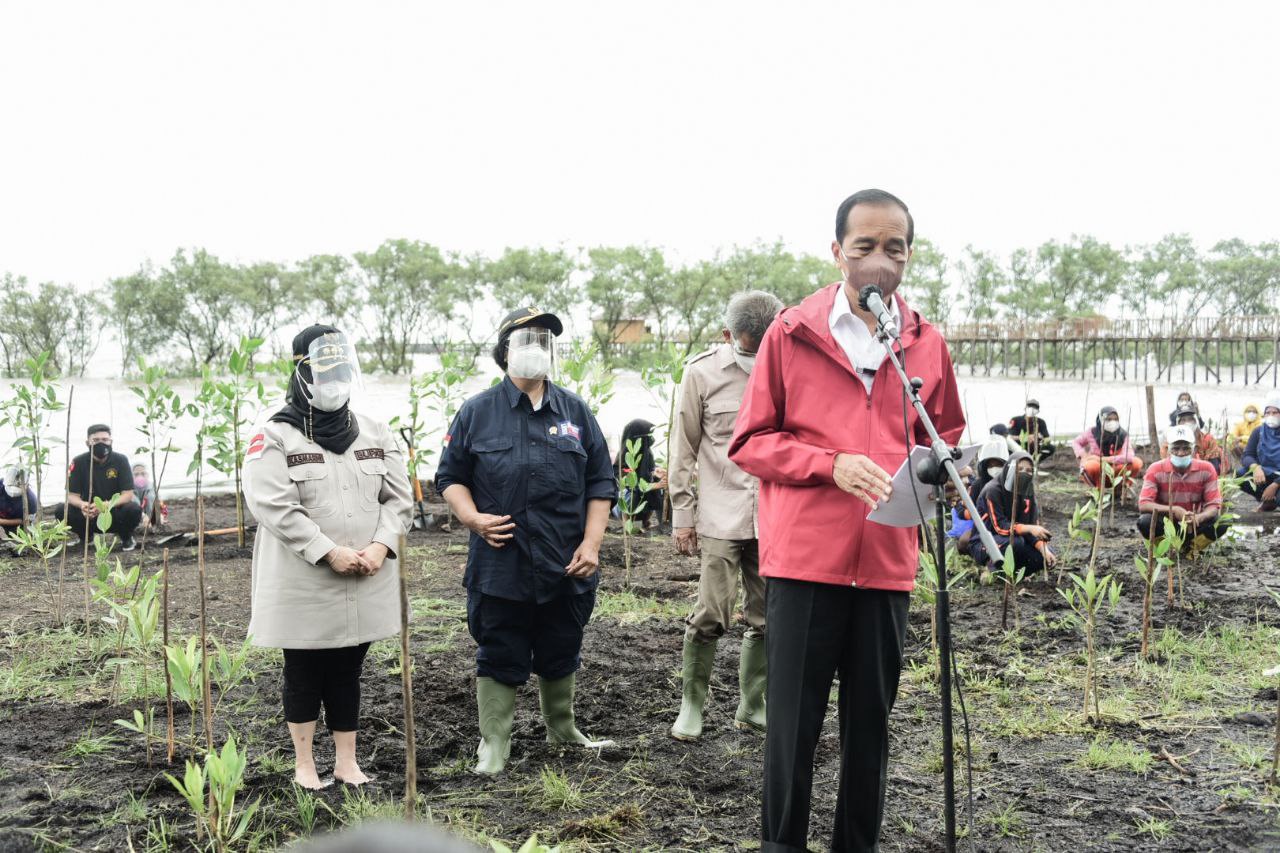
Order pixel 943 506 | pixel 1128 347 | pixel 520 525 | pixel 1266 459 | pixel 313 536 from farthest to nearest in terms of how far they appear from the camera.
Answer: pixel 1128 347 → pixel 1266 459 → pixel 520 525 → pixel 313 536 → pixel 943 506

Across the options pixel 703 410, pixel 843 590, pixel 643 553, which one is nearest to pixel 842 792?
pixel 843 590

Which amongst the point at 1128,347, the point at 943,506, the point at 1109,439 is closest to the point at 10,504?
the point at 943,506

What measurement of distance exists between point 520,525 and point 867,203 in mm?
1823

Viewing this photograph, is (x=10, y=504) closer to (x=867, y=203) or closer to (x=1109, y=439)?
(x=867, y=203)

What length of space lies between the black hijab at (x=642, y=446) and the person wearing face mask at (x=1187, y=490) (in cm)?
423

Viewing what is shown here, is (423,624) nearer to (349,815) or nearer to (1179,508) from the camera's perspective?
(349,815)

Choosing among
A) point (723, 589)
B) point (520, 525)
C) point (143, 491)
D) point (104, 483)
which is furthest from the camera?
point (143, 491)

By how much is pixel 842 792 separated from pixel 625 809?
3.09 ft

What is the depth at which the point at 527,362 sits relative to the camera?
3.70 meters

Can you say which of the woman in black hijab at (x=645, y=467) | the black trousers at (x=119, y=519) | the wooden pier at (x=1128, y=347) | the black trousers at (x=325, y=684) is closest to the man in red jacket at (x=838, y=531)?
the black trousers at (x=325, y=684)

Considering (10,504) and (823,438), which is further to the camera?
(10,504)

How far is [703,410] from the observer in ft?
13.1

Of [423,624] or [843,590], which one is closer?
[843,590]

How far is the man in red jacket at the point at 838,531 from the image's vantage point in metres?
2.43
